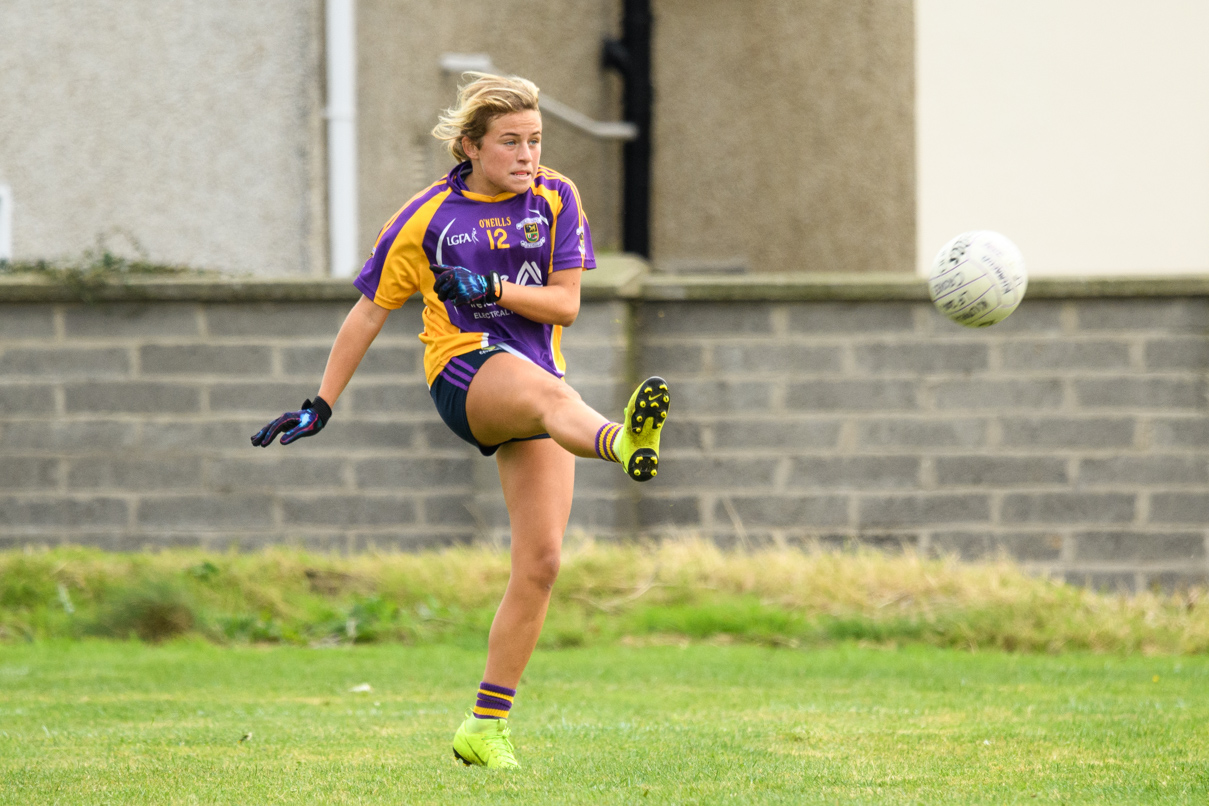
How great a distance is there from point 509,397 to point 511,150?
80cm

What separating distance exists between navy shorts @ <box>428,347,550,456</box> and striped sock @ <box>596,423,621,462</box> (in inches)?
15.3

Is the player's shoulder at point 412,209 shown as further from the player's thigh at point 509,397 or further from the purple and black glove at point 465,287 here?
the player's thigh at point 509,397

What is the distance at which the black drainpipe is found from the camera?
1233 cm

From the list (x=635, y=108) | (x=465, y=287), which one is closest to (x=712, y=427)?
(x=635, y=108)

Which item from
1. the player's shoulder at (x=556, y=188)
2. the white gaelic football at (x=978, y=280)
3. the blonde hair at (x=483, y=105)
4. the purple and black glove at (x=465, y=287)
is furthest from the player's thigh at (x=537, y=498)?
the white gaelic football at (x=978, y=280)

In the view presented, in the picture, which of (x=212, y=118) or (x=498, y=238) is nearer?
(x=498, y=238)

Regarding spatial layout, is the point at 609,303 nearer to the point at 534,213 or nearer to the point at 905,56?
the point at 534,213

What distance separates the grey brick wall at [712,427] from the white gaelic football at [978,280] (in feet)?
11.8

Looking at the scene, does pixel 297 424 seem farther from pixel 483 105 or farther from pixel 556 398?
pixel 483 105

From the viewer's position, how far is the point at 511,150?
4488mm

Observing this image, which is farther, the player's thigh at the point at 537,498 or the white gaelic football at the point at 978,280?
the white gaelic football at the point at 978,280

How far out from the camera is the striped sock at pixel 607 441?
407 cm

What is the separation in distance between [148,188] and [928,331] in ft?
19.8

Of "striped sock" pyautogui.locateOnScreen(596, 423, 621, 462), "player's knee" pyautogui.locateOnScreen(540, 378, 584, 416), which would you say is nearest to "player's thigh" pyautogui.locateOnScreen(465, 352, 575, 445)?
"player's knee" pyautogui.locateOnScreen(540, 378, 584, 416)
